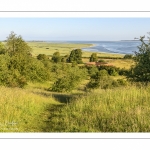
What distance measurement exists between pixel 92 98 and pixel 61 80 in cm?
1457

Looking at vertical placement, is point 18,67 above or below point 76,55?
below

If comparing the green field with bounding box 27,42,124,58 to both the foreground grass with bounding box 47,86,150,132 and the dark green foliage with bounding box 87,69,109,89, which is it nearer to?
the dark green foliage with bounding box 87,69,109,89

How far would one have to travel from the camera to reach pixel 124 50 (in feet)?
37.4

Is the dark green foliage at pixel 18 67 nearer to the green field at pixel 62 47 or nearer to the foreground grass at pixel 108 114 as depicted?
the green field at pixel 62 47

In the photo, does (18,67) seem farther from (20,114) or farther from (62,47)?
(20,114)

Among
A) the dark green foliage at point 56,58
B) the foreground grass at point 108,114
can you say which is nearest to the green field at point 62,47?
the dark green foliage at point 56,58

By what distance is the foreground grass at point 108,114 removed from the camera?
258 inches

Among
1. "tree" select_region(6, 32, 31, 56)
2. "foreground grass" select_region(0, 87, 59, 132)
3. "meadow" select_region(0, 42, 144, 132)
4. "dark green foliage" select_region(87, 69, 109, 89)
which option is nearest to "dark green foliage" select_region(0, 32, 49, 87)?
"tree" select_region(6, 32, 31, 56)

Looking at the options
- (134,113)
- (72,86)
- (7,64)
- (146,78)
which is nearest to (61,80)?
(72,86)

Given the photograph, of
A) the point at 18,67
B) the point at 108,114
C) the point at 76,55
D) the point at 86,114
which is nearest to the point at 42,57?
the point at 76,55

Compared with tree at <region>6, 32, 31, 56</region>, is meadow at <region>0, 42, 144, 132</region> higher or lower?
lower

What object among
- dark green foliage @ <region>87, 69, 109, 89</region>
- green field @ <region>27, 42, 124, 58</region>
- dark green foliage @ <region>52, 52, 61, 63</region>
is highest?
green field @ <region>27, 42, 124, 58</region>

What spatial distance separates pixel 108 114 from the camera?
292 inches

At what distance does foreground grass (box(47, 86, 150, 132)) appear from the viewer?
258 inches
